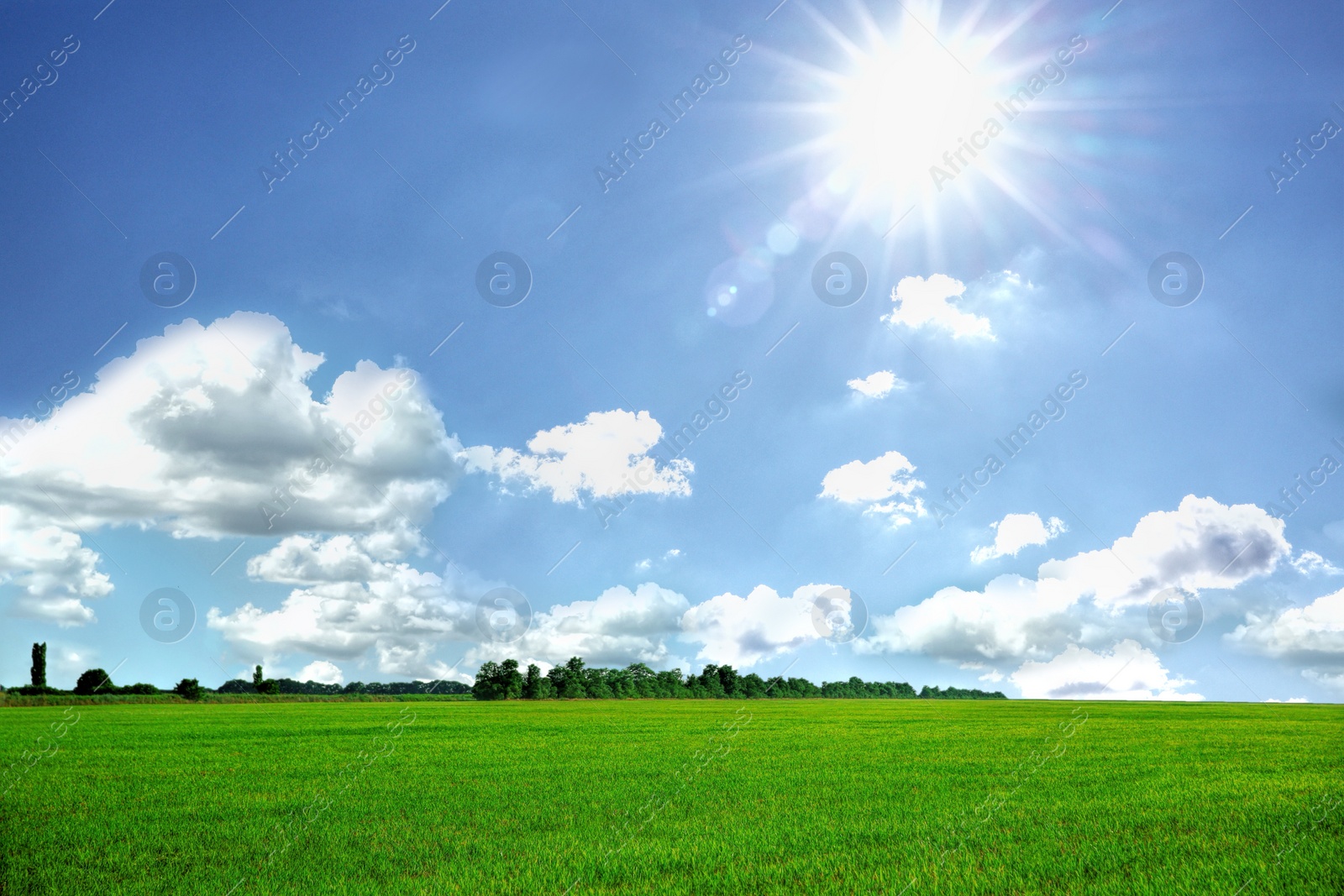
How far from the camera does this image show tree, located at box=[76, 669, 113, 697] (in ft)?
Result: 314

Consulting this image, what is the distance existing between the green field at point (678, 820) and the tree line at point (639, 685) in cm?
9188

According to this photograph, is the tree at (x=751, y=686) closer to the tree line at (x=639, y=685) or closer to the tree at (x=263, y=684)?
the tree line at (x=639, y=685)

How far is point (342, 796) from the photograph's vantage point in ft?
47.5

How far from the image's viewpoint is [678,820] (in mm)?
12008

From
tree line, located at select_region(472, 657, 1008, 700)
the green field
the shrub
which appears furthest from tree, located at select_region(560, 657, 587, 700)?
the green field

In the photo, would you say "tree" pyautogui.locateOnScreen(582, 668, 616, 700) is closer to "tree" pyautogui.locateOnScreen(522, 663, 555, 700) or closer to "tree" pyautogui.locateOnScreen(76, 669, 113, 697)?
"tree" pyautogui.locateOnScreen(522, 663, 555, 700)

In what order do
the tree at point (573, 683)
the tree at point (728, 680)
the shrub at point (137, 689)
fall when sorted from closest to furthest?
the shrub at point (137, 689) < the tree at point (573, 683) < the tree at point (728, 680)

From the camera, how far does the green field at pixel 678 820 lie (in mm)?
9000

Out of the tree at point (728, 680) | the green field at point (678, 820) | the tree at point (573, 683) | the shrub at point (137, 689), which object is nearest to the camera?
the green field at point (678, 820)

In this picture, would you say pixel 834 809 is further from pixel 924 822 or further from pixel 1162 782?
pixel 1162 782

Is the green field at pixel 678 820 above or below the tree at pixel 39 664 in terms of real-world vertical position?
below

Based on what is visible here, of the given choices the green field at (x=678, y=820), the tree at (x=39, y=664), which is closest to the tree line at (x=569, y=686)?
the tree at (x=39, y=664)

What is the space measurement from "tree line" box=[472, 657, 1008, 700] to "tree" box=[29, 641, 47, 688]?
57.1 meters

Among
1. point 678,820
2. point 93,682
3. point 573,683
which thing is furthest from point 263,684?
point 678,820
